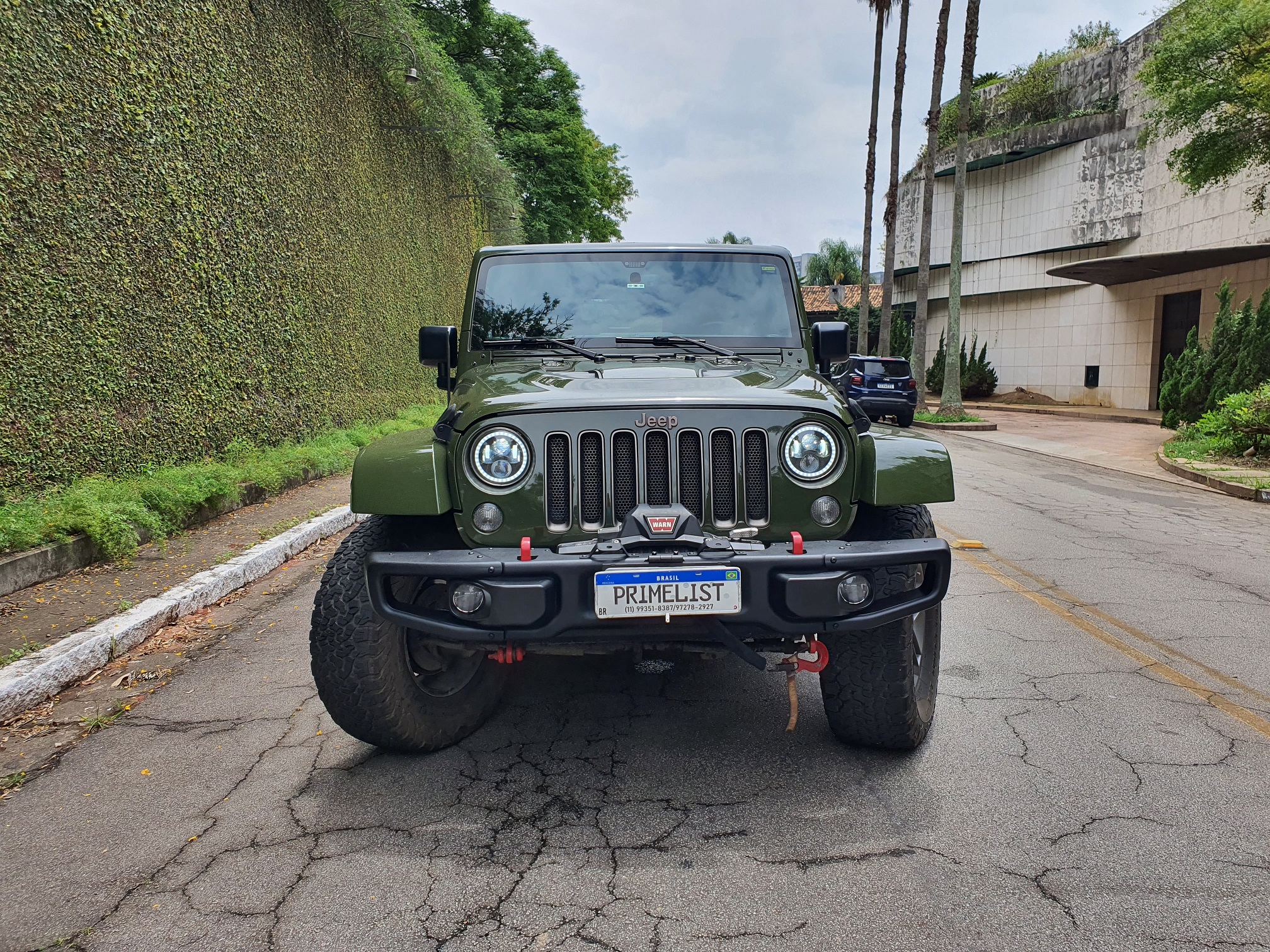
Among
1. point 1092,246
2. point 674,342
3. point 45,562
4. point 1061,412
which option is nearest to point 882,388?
point 1061,412

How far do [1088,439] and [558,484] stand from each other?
63.1 ft

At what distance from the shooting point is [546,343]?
4.54 metres

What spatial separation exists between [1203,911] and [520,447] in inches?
95.0

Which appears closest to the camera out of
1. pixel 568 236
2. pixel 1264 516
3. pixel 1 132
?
pixel 1 132

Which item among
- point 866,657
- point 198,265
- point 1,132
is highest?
point 1,132

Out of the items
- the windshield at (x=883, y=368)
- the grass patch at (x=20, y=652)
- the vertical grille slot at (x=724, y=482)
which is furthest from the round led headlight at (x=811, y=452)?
the windshield at (x=883, y=368)

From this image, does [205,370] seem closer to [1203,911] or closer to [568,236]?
[1203,911]

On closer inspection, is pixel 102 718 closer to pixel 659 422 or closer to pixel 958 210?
pixel 659 422

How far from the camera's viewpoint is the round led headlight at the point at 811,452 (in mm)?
3254

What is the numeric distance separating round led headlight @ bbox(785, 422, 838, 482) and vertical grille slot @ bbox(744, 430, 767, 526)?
83 millimetres

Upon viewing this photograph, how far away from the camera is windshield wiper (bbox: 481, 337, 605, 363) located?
4387 mm

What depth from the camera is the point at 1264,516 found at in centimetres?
995

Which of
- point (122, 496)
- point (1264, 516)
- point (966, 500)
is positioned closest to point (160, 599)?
point (122, 496)

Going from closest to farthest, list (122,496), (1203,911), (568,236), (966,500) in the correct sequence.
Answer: (1203,911)
(122,496)
(966,500)
(568,236)
